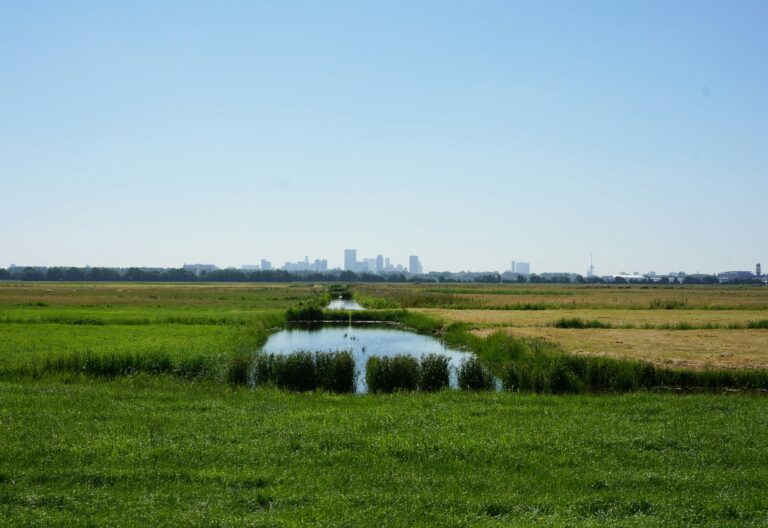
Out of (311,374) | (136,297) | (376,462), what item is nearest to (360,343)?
(311,374)

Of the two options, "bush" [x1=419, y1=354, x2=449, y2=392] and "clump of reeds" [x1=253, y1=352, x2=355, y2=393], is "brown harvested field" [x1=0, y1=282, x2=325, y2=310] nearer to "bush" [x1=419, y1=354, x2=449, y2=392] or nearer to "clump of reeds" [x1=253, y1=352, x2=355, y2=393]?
"clump of reeds" [x1=253, y1=352, x2=355, y2=393]

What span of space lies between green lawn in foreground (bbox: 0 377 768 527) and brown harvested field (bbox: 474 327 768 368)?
38.8ft

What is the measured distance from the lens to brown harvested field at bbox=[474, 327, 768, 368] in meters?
28.0

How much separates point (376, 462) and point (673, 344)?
94.7 feet

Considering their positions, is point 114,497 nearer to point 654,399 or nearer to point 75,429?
point 75,429

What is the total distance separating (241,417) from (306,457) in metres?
3.74

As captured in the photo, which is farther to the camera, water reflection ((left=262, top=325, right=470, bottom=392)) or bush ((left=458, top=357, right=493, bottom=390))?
water reflection ((left=262, top=325, right=470, bottom=392))

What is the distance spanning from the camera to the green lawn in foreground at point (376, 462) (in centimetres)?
891

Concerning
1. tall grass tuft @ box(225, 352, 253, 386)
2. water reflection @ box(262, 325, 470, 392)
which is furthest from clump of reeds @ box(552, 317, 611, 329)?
tall grass tuft @ box(225, 352, 253, 386)

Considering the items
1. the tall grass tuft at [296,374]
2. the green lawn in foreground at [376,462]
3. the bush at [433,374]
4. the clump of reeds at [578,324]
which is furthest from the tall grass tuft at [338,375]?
the clump of reeds at [578,324]

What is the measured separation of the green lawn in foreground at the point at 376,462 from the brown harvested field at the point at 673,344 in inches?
466

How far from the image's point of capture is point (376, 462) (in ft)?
37.1

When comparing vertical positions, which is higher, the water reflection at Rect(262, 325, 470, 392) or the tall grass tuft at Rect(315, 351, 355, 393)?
the tall grass tuft at Rect(315, 351, 355, 393)

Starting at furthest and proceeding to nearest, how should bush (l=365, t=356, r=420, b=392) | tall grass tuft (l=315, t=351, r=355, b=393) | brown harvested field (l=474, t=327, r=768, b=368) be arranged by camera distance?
brown harvested field (l=474, t=327, r=768, b=368)
tall grass tuft (l=315, t=351, r=355, b=393)
bush (l=365, t=356, r=420, b=392)
